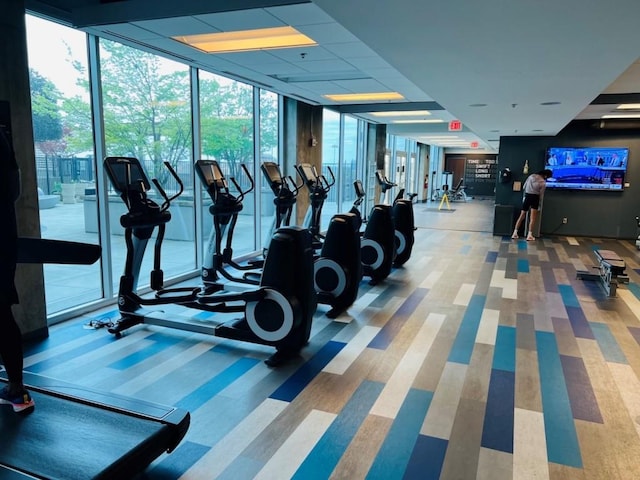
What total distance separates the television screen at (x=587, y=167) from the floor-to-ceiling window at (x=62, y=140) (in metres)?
9.25

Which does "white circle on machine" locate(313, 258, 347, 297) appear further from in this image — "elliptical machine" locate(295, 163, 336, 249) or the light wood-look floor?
"elliptical machine" locate(295, 163, 336, 249)

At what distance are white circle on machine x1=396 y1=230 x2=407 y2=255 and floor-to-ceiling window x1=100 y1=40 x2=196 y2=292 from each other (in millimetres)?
3010

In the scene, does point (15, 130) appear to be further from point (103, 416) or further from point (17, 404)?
point (103, 416)

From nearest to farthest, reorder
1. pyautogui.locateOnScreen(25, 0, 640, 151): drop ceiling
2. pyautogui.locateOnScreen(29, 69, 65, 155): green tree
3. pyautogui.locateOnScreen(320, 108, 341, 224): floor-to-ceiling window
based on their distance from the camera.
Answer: pyautogui.locateOnScreen(25, 0, 640, 151): drop ceiling < pyautogui.locateOnScreen(29, 69, 65, 155): green tree < pyautogui.locateOnScreen(320, 108, 341, 224): floor-to-ceiling window

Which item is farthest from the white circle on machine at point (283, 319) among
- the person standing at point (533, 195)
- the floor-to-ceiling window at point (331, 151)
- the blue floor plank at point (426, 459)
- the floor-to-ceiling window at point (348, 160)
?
the floor-to-ceiling window at point (348, 160)

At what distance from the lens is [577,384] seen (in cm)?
324

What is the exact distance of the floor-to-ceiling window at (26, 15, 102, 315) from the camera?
4.16m

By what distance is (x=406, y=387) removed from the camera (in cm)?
315

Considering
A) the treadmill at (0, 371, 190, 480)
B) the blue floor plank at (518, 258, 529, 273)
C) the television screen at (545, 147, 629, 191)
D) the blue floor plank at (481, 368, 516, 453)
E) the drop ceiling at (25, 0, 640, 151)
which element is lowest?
the blue floor plank at (481, 368, 516, 453)

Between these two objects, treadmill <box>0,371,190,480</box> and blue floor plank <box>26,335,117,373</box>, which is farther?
blue floor plank <box>26,335,117,373</box>

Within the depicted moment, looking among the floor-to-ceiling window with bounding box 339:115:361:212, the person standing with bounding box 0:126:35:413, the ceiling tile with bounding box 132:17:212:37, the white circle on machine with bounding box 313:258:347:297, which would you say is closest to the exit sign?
the floor-to-ceiling window with bounding box 339:115:361:212

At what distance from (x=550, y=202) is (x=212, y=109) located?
7.82m

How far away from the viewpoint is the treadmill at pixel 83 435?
1941 millimetres

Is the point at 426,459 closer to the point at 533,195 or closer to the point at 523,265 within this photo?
the point at 523,265
